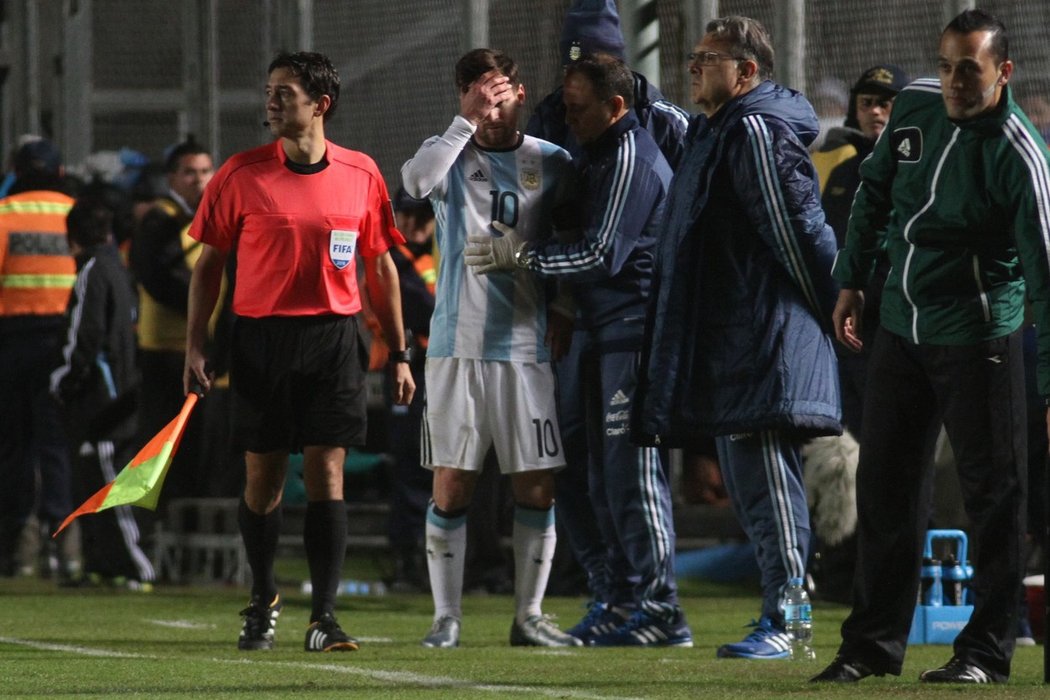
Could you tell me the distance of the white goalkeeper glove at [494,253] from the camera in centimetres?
753

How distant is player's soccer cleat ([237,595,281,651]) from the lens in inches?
293

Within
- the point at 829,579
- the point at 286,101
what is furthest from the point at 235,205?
the point at 829,579

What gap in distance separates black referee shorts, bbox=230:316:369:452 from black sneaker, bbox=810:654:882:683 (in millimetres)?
1996

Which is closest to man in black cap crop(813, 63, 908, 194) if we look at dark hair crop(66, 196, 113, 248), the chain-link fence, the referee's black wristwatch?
the chain-link fence

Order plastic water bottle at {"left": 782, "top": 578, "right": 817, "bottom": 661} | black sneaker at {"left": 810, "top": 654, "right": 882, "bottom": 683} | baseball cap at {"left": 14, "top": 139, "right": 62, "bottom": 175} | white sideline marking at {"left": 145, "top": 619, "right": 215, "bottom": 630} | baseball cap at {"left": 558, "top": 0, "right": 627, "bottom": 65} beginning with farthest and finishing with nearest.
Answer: baseball cap at {"left": 14, "top": 139, "right": 62, "bottom": 175}
white sideline marking at {"left": 145, "top": 619, "right": 215, "bottom": 630}
baseball cap at {"left": 558, "top": 0, "right": 627, "bottom": 65}
plastic water bottle at {"left": 782, "top": 578, "right": 817, "bottom": 661}
black sneaker at {"left": 810, "top": 654, "right": 882, "bottom": 683}

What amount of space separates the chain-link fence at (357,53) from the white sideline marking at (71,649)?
4.05 meters

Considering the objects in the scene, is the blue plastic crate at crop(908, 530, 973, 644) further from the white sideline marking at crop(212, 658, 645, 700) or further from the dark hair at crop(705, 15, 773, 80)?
the white sideline marking at crop(212, 658, 645, 700)

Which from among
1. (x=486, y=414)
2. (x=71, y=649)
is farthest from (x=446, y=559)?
(x=71, y=649)

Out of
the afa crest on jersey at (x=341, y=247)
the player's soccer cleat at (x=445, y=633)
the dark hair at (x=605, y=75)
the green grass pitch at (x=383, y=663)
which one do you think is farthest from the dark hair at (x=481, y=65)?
the green grass pitch at (x=383, y=663)

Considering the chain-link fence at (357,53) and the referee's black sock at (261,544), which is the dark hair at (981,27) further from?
the chain-link fence at (357,53)

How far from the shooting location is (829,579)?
375 inches

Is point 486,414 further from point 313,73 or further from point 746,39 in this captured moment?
point 746,39

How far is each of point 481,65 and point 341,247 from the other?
2.56 ft

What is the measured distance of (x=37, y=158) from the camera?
1200 cm
